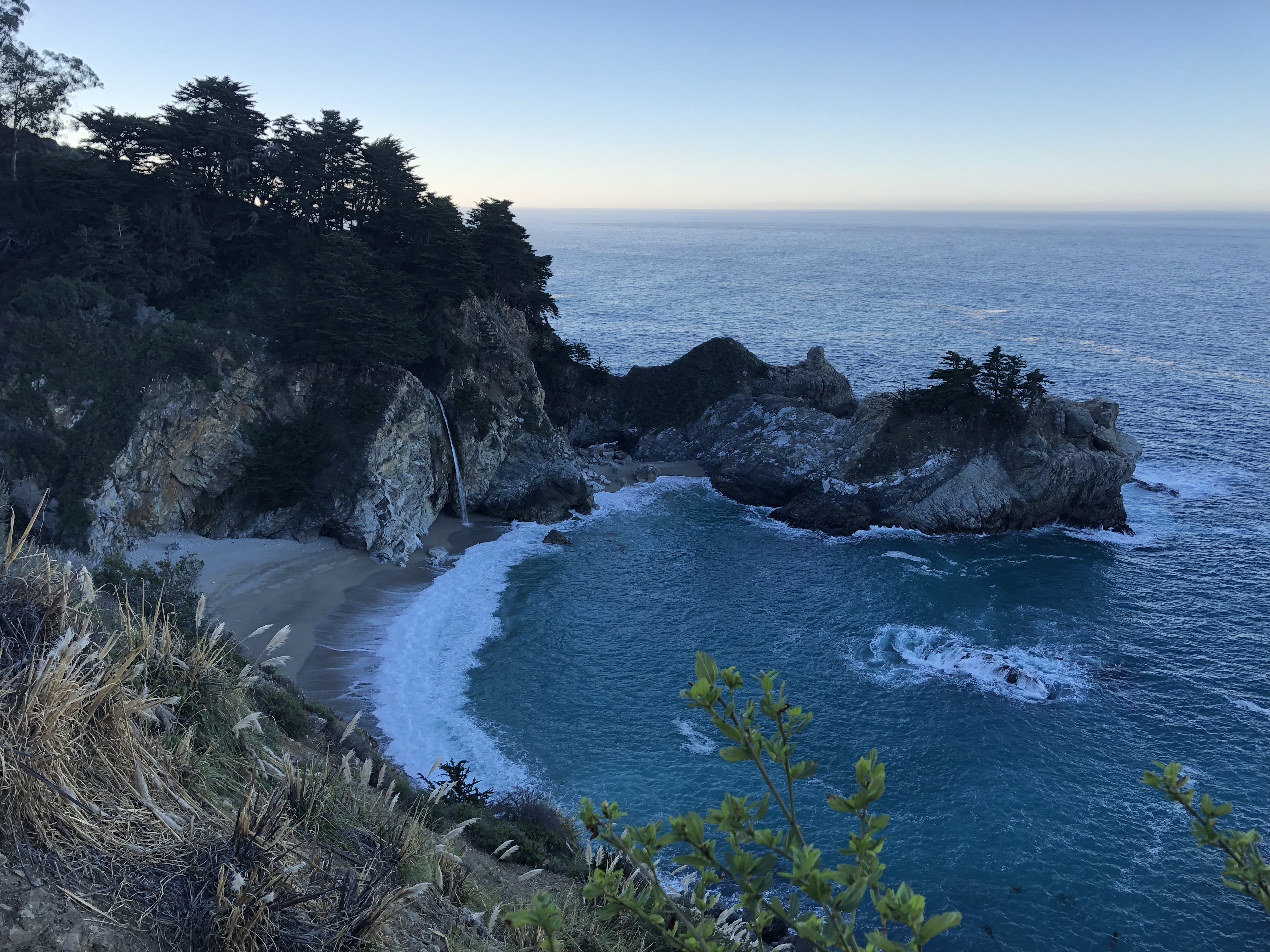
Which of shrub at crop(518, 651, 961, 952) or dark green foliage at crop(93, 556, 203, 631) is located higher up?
shrub at crop(518, 651, 961, 952)

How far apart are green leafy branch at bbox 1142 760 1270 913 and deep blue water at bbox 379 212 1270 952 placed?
17.6 metres

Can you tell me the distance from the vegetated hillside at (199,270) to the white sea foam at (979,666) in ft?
82.3

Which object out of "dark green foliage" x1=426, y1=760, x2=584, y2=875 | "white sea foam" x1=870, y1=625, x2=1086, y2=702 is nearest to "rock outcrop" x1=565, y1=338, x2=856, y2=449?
"white sea foam" x1=870, y1=625, x2=1086, y2=702

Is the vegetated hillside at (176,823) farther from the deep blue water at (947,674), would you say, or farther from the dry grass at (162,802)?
the deep blue water at (947,674)

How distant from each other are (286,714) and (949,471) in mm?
37045

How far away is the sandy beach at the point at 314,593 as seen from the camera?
28.2m

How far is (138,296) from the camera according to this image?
37969 mm

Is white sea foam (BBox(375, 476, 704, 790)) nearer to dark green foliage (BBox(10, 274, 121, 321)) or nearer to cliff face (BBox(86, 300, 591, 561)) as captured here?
cliff face (BBox(86, 300, 591, 561))

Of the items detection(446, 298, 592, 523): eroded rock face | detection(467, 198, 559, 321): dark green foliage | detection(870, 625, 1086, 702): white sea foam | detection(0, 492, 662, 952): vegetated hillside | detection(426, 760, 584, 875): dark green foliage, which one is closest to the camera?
detection(0, 492, 662, 952): vegetated hillside

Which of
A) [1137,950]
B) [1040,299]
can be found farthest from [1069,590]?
[1040,299]

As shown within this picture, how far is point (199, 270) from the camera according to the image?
4050 centimetres

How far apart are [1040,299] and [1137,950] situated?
112 m

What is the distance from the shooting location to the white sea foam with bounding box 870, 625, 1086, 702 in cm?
2764

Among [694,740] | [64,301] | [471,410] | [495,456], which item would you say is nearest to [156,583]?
[694,740]
